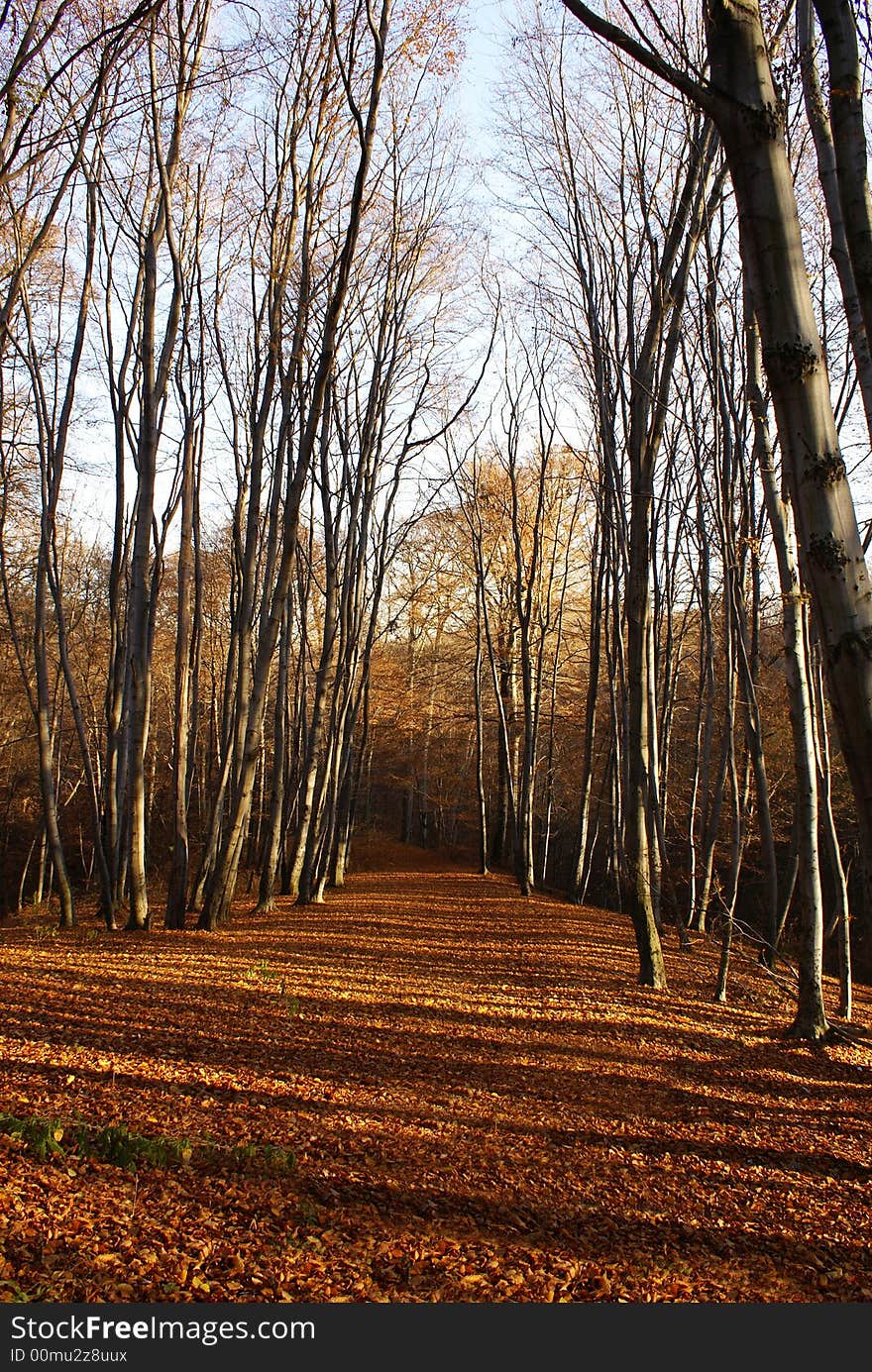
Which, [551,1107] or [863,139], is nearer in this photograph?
[863,139]

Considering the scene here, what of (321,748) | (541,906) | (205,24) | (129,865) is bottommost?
(541,906)

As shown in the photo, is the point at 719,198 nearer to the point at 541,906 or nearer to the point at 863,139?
the point at 863,139

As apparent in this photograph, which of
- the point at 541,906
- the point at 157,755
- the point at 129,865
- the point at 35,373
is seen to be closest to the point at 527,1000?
the point at 129,865

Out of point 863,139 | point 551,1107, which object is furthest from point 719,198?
point 551,1107

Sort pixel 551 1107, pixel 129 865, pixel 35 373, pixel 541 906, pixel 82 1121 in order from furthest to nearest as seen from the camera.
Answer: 1. pixel 541 906
2. pixel 35 373
3. pixel 129 865
4. pixel 551 1107
5. pixel 82 1121

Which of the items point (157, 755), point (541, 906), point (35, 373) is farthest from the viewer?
point (157, 755)

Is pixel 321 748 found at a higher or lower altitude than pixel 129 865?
higher

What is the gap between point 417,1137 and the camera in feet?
12.0

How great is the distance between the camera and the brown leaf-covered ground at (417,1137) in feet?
8.47

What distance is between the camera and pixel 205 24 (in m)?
8.01

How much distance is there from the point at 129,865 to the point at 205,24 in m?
8.38

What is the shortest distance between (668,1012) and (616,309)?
23.1 feet

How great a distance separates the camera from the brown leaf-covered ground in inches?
Answer: 102

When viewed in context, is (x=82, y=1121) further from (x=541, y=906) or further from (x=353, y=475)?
(x=353, y=475)
